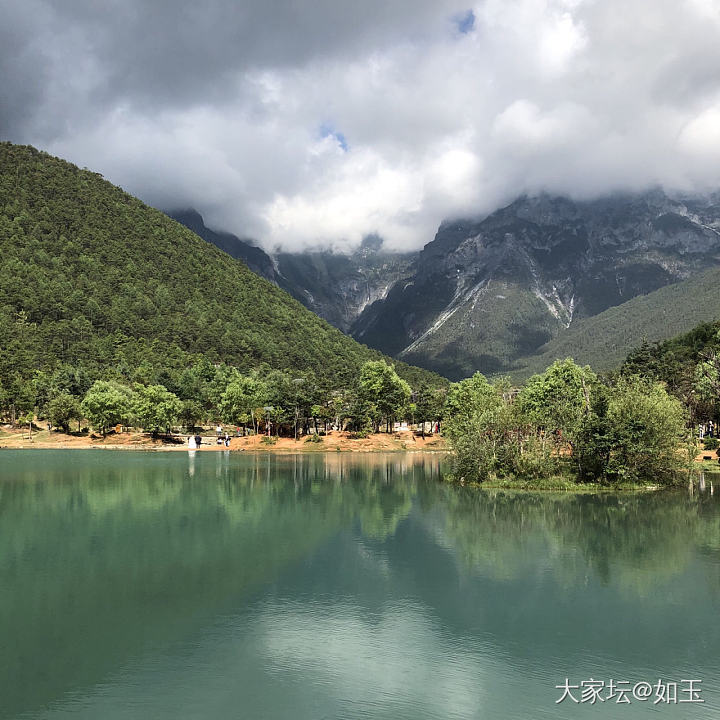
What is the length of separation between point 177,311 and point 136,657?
17172cm

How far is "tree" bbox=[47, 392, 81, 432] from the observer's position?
348ft

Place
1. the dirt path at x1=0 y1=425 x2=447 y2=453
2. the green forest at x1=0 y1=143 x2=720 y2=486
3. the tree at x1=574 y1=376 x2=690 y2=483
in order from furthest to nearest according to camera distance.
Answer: the dirt path at x1=0 y1=425 x2=447 y2=453 → the green forest at x1=0 y1=143 x2=720 y2=486 → the tree at x1=574 y1=376 x2=690 y2=483

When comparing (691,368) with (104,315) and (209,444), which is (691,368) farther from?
(104,315)

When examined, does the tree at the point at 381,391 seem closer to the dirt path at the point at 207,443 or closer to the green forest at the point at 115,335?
the dirt path at the point at 207,443

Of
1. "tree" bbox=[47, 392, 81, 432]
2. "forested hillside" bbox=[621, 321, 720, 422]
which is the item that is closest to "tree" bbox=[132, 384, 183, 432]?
"tree" bbox=[47, 392, 81, 432]

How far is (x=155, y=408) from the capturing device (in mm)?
104750

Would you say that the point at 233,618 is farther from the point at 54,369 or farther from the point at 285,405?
the point at 54,369

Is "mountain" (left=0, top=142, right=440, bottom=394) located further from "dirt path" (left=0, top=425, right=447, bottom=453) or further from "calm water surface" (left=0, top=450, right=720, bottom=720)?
"calm water surface" (left=0, top=450, right=720, bottom=720)

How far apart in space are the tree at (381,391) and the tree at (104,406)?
42215 mm

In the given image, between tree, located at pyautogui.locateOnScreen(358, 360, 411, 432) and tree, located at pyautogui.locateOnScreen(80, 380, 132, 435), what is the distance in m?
42.2

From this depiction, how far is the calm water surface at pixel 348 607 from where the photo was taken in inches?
656

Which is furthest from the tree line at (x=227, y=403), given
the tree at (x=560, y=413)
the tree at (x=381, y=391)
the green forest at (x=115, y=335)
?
the tree at (x=560, y=413)

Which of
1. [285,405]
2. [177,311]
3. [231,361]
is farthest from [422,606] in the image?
[177,311]

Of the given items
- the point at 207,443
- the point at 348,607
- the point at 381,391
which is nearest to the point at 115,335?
the point at 207,443
